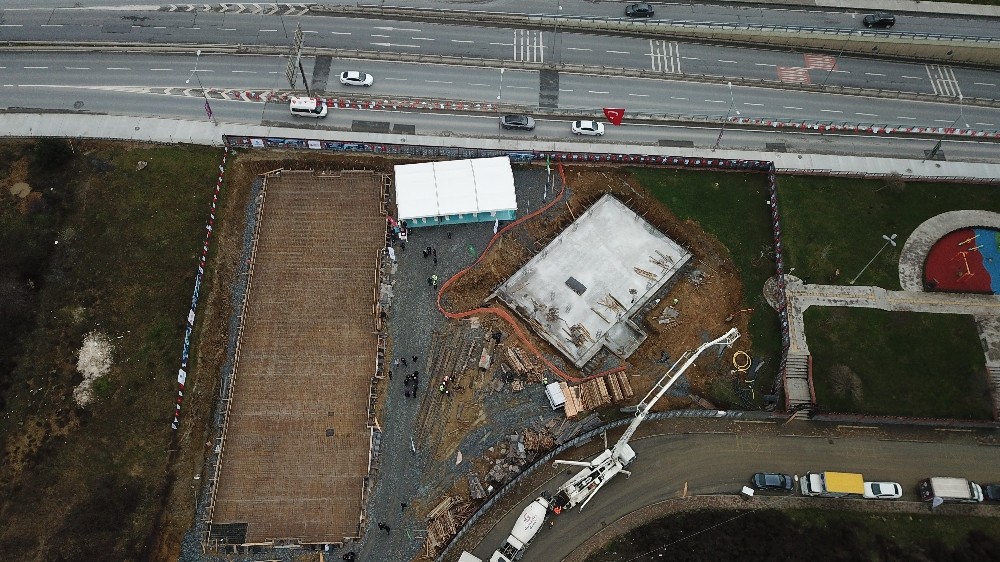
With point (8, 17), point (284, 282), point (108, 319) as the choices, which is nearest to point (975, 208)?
point (284, 282)

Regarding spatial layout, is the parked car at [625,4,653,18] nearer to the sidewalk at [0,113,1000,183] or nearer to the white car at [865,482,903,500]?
the sidewalk at [0,113,1000,183]

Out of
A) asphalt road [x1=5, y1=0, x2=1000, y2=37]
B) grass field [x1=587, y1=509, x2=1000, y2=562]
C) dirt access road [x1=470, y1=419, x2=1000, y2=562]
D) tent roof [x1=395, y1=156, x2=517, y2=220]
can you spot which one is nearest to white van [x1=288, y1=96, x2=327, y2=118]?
tent roof [x1=395, y1=156, x2=517, y2=220]

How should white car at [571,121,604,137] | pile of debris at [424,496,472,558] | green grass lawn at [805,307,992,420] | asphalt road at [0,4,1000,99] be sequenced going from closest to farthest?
pile of debris at [424,496,472,558] → green grass lawn at [805,307,992,420] → white car at [571,121,604,137] → asphalt road at [0,4,1000,99]

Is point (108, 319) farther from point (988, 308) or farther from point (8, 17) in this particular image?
point (988, 308)

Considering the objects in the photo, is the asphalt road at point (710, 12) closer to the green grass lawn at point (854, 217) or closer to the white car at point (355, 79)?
the white car at point (355, 79)

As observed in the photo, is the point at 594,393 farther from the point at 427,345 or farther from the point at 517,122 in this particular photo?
the point at 517,122
